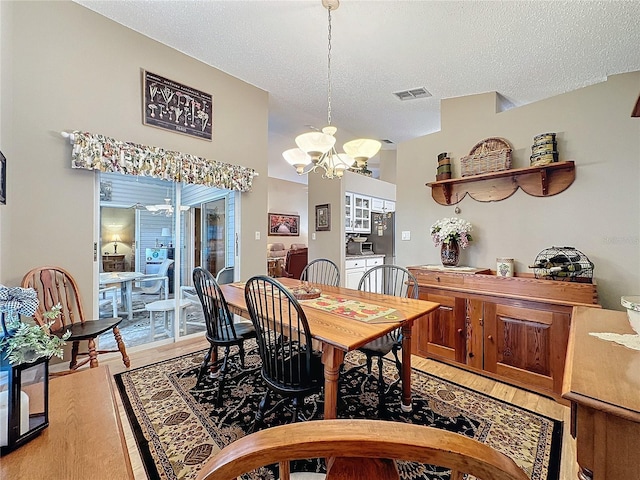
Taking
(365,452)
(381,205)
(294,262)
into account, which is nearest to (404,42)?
(365,452)

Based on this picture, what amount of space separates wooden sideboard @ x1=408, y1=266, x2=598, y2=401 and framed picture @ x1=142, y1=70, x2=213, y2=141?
9.48 feet

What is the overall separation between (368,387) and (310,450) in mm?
2022

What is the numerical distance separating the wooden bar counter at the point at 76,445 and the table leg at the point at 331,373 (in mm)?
842

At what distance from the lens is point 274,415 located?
191cm

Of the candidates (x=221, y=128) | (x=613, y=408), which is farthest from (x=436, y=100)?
(x=613, y=408)

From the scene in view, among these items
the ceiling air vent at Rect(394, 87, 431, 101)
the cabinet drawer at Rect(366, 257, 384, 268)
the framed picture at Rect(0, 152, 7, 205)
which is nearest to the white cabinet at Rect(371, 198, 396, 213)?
the cabinet drawer at Rect(366, 257, 384, 268)

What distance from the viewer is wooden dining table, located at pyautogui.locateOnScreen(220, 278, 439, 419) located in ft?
4.66

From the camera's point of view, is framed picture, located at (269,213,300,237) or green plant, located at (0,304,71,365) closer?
green plant, located at (0,304,71,365)

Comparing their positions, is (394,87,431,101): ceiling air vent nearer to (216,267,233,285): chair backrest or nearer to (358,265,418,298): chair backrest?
(358,265,418,298): chair backrest

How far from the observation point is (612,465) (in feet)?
2.23

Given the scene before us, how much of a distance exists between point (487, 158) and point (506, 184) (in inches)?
12.7

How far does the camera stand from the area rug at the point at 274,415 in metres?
1.53

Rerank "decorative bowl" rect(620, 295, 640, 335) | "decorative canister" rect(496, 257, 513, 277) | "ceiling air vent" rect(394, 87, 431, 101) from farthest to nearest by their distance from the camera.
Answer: "ceiling air vent" rect(394, 87, 431, 101) → "decorative canister" rect(496, 257, 513, 277) → "decorative bowl" rect(620, 295, 640, 335)

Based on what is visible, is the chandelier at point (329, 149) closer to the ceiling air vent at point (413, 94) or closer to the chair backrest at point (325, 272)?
the chair backrest at point (325, 272)
